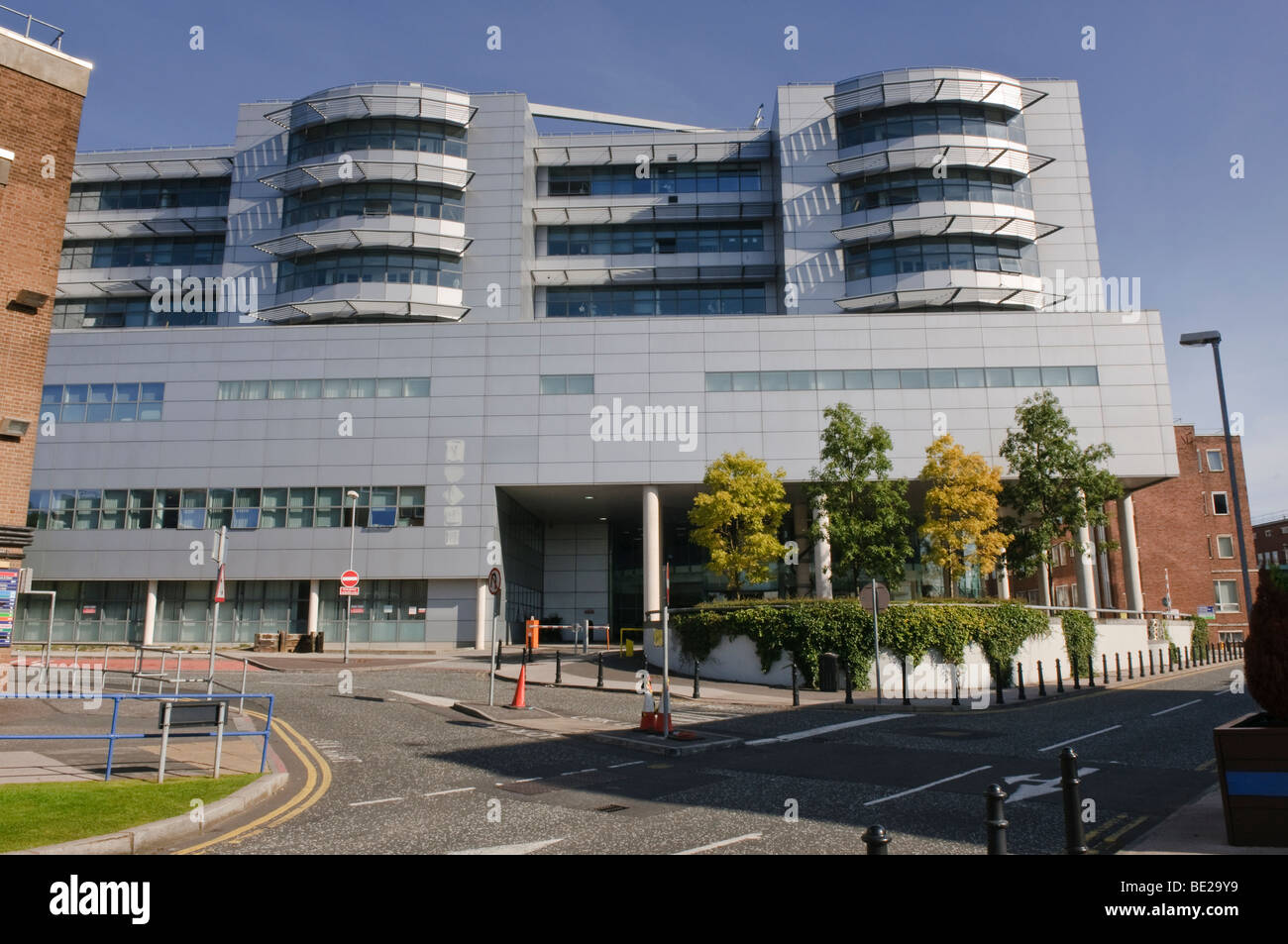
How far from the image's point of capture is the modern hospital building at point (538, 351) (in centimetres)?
4544

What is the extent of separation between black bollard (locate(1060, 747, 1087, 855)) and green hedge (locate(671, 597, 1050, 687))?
18.1m

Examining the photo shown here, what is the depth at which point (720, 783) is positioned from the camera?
11398mm

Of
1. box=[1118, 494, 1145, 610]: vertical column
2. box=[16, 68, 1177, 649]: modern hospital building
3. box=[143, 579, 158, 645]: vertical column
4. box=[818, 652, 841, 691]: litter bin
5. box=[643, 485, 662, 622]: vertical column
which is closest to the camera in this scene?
box=[818, 652, 841, 691]: litter bin

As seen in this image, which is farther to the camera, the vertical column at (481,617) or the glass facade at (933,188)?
the glass facade at (933,188)

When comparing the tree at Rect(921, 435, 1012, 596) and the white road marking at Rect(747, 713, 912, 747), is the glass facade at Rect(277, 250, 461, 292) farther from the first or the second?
the white road marking at Rect(747, 713, 912, 747)

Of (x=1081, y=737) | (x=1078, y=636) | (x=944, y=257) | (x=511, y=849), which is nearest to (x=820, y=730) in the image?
(x=1081, y=737)

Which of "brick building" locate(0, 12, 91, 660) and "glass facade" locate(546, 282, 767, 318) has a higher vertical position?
"glass facade" locate(546, 282, 767, 318)

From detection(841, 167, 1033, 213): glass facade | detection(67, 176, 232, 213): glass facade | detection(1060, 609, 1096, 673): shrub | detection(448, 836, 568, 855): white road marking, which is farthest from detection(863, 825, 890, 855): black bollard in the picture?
detection(67, 176, 232, 213): glass facade

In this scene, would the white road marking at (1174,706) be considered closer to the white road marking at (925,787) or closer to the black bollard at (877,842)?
the white road marking at (925,787)

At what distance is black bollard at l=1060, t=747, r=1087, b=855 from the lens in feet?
22.1

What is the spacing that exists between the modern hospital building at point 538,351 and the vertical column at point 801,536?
0.33m

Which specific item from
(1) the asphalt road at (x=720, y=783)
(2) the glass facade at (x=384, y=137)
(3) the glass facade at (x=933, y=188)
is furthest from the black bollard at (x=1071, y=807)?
(2) the glass facade at (x=384, y=137)
